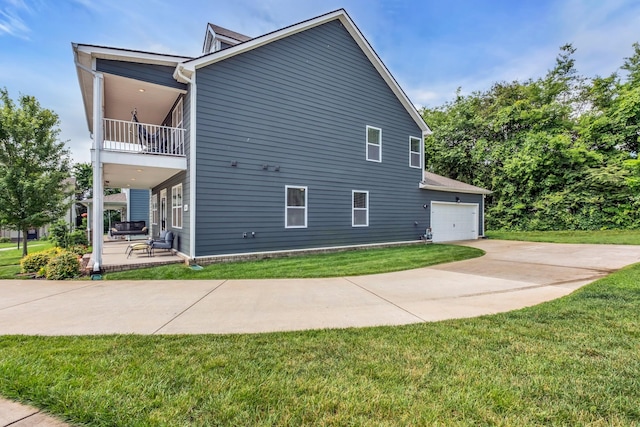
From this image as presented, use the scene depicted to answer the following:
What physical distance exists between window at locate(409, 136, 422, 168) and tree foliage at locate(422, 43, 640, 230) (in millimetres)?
8923

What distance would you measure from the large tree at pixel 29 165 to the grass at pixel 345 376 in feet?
29.0

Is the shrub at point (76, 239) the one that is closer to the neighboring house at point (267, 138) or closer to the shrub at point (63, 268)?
the neighboring house at point (267, 138)

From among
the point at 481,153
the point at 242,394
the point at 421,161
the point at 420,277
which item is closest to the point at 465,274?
the point at 420,277

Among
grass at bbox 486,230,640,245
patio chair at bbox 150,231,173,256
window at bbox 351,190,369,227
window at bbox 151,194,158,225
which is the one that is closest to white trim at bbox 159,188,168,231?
window at bbox 151,194,158,225

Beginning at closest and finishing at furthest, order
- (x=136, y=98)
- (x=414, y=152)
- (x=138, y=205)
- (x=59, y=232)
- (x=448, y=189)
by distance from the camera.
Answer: (x=136, y=98)
(x=414, y=152)
(x=59, y=232)
(x=448, y=189)
(x=138, y=205)

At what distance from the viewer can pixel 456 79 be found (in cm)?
2192

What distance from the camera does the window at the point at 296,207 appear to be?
988cm

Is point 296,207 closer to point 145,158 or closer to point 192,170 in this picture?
point 192,170

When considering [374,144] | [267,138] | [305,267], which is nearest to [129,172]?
[267,138]

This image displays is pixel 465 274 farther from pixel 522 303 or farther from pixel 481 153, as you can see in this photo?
pixel 481 153

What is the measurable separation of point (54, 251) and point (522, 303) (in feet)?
38.4

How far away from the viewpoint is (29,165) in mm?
10062

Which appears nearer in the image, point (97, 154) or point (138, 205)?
point (97, 154)

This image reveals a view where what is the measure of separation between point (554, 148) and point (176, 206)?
20.6 metres
